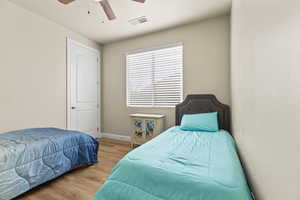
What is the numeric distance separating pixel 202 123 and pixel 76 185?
203 centimetres

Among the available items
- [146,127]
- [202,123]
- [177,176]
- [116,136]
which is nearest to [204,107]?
[202,123]

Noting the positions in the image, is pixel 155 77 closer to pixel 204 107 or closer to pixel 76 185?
pixel 204 107

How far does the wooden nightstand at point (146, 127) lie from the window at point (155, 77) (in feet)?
1.57

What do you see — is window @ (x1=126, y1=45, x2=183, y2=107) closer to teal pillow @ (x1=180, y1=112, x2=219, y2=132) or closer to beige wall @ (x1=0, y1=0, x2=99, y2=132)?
teal pillow @ (x1=180, y1=112, x2=219, y2=132)

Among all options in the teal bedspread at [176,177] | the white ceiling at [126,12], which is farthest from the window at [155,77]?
the teal bedspread at [176,177]

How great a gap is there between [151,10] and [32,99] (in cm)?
275

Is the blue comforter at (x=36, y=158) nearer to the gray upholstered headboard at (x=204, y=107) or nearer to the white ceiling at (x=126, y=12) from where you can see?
the gray upholstered headboard at (x=204, y=107)

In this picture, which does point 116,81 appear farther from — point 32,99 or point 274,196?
point 274,196

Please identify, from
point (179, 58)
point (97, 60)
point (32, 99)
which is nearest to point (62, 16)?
point (97, 60)

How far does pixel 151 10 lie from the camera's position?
2.64 meters

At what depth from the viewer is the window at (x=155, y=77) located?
3.29m

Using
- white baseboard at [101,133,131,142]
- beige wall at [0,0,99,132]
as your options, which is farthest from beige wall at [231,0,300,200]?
beige wall at [0,0,99,132]

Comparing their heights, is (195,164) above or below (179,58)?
below

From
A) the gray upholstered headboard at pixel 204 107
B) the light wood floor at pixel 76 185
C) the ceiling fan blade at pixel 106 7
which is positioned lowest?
the light wood floor at pixel 76 185
